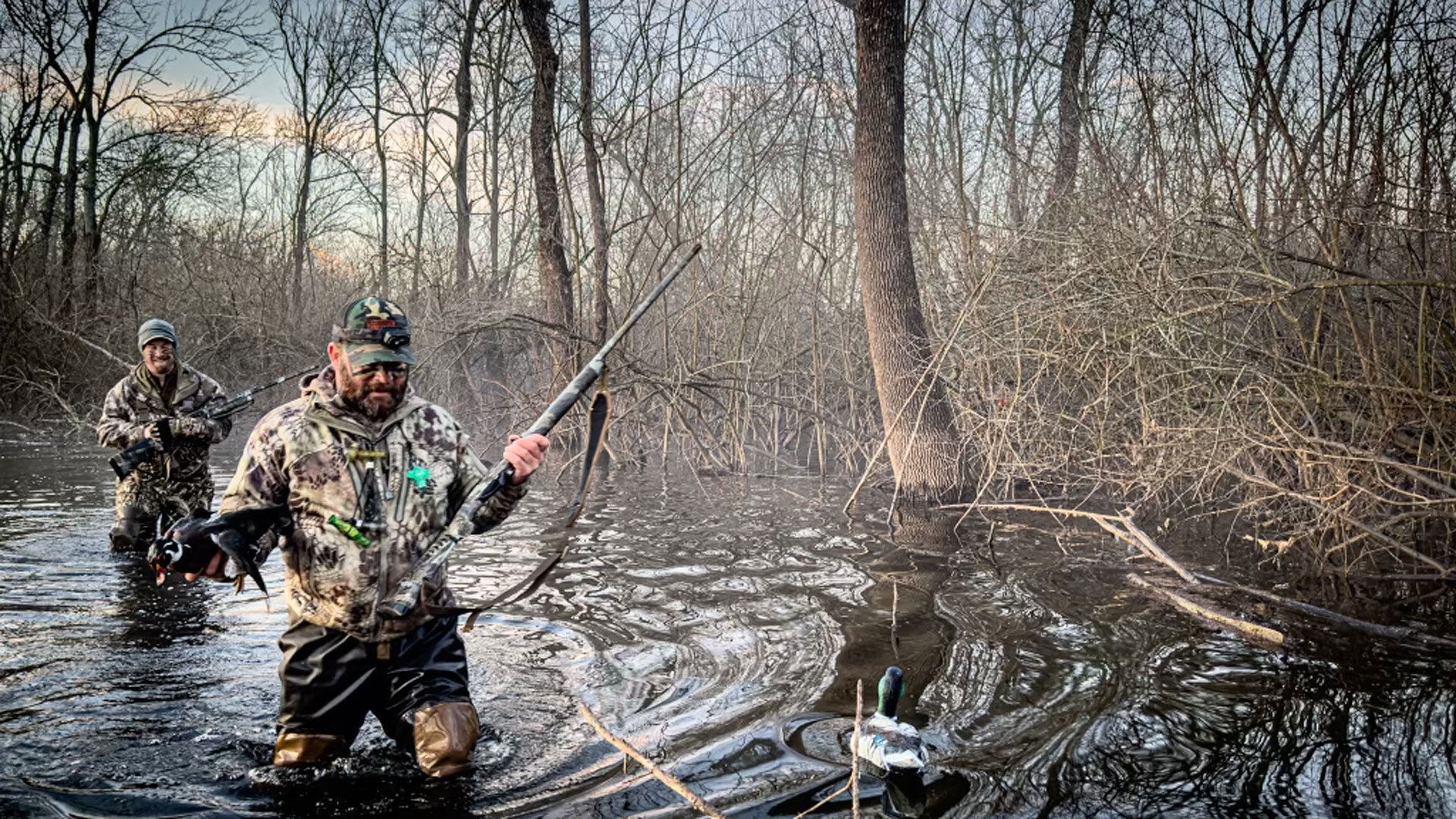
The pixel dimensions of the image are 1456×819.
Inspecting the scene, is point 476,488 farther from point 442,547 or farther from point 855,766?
point 855,766

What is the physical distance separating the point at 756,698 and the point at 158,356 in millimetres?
5884

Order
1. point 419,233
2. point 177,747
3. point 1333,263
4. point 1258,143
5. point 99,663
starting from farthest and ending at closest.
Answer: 1. point 419,233
2. point 1258,143
3. point 1333,263
4. point 99,663
5. point 177,747

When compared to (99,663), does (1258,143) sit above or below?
above

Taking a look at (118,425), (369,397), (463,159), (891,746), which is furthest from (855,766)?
(463,159)

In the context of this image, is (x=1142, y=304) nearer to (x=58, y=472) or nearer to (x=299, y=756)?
(x=299, y=756)

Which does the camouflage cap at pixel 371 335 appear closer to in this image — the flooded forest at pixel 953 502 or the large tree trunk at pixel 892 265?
the flooded forest at pixel 953 502

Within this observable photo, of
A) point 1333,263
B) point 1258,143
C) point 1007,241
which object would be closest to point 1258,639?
point 1333,263

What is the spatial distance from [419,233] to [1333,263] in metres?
22.4

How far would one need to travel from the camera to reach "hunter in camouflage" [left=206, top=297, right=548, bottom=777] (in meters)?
4.28

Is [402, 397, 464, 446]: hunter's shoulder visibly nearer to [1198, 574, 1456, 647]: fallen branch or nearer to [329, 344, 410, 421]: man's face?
[329, 344, 410, 421]: man's face

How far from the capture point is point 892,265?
12109 millimetres

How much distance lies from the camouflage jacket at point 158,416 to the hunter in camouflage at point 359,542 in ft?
15.7

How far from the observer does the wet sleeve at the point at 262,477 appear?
168 inches

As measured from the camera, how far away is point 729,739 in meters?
4.67
